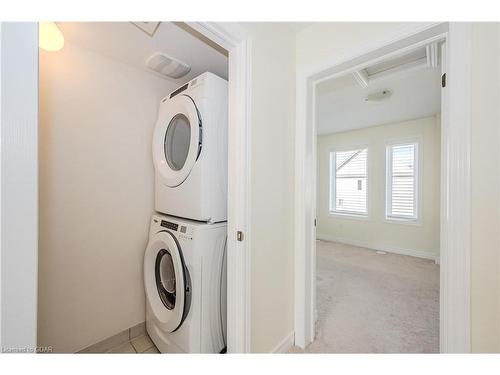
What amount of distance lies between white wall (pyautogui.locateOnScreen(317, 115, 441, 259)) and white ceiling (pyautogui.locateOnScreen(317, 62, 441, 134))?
26 cm

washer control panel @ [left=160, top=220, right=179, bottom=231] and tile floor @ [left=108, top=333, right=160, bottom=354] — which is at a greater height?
washer control panel @ [left=160, top=220, right=179, bottom=231]

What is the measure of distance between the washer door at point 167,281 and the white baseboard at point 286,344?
2.06 feet

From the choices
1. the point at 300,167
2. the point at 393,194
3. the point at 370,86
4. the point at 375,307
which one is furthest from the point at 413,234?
the point at 300,167

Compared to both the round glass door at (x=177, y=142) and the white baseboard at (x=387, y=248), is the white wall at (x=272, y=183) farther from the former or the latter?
the white baseboard at (x=387, y=248)

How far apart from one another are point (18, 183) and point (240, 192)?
0.80 meters

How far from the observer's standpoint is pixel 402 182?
3.89 meters

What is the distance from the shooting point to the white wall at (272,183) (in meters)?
1.21

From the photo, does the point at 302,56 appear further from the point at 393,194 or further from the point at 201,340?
the point at 393,194

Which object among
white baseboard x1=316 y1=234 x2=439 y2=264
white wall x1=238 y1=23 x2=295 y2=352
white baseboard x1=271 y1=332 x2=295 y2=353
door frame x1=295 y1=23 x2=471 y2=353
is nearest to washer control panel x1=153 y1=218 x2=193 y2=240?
white wall x1=238 y1=23 x2=295 y2=352

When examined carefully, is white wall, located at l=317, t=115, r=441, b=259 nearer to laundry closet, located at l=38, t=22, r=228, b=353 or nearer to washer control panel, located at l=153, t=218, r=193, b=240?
laundry closet, located at l=38, t=22, r=228, b=353

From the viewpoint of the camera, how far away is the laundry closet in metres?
1.27
